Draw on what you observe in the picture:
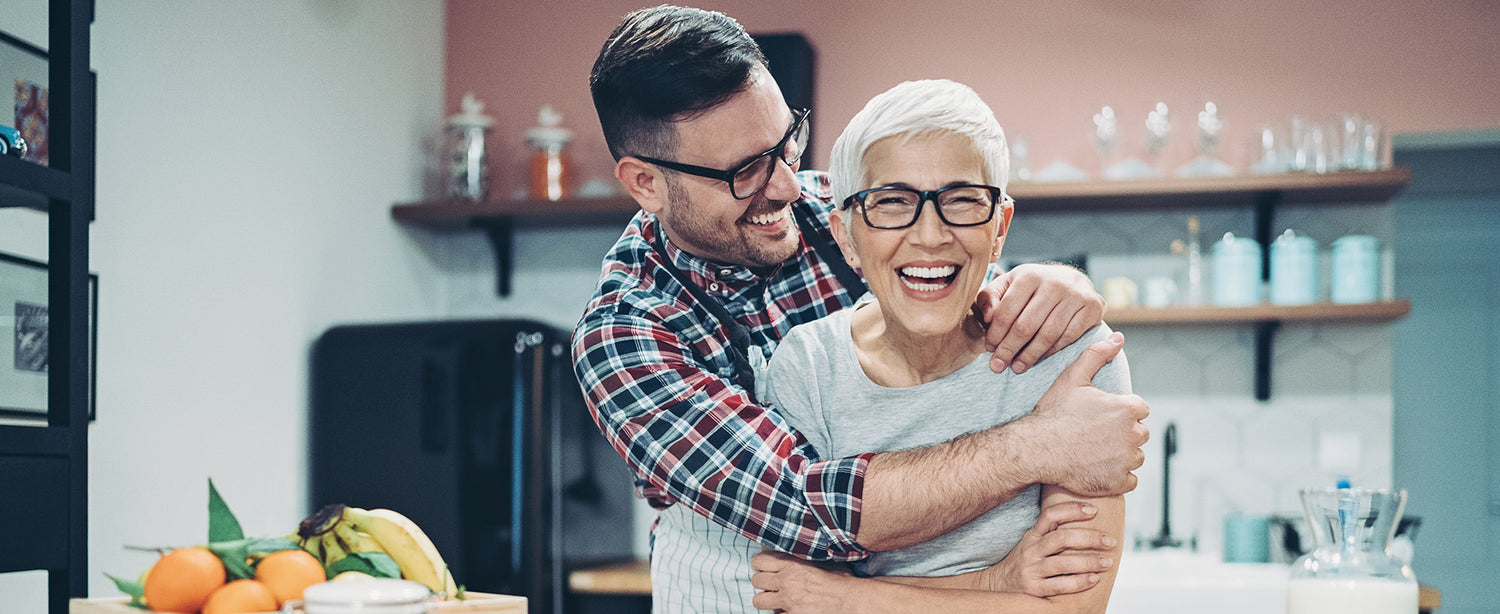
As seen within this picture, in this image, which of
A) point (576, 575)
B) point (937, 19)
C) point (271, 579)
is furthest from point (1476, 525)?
point (271, 579)

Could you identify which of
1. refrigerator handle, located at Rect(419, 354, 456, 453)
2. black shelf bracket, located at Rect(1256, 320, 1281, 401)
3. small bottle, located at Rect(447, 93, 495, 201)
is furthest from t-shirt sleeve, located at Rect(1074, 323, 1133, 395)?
small bottle, located at Rect(447, 93, 495, 201)

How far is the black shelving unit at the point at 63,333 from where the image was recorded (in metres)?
1.64

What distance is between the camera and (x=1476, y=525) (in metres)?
4.33

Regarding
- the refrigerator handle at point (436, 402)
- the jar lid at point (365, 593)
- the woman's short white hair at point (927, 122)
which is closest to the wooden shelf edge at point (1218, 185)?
the refrigerator handle at point (436, 402)

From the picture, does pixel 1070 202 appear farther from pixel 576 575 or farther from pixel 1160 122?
pixel 576 575

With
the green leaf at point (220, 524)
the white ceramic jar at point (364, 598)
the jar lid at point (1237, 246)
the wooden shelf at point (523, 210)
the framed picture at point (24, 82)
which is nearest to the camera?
the white ceramic jar at point (364, 598)

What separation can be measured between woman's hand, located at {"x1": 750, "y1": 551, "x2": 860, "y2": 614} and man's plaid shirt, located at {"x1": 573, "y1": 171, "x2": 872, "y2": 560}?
32 millimetres

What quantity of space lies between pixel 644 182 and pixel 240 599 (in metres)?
0.91

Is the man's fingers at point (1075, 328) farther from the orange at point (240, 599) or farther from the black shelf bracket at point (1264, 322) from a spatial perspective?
the black shelf bracket at point (1264, 322)

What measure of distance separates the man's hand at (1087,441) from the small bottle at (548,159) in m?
2.65

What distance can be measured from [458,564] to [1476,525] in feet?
11.4

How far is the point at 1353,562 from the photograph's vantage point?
145 centimetres

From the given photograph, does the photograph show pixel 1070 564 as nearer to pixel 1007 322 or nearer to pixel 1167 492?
pixel 1007 322

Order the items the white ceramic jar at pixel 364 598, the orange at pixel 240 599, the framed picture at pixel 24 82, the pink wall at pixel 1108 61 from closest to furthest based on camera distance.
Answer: the white ceramic jar at pixel 364 598 → the orange at pixel 240 599 → the framed picture at pixel 24 82 → the pink wall at pixel 1108 61
